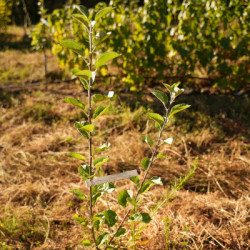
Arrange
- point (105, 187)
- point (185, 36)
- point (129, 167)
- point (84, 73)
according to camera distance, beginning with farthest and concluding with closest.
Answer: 1. point (185, 36)
2. point (129, 167)
3. point (105, 187)
4. point (84, 73)

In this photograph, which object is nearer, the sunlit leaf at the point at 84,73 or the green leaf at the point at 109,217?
the sunlit leaf at the point at 84,73

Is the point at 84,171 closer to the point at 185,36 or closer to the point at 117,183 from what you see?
the point at 117,183

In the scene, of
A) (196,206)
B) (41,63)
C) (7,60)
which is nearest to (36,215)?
(196,206)

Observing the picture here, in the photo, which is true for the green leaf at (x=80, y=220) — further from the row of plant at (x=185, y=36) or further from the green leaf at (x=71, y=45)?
the row of plant at (x=185, y=36)

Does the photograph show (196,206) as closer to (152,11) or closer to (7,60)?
(152,11)

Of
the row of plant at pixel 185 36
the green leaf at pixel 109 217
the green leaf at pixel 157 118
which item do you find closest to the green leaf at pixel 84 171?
the green leaf at pixel 109 217

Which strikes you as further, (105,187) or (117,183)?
(117,183)

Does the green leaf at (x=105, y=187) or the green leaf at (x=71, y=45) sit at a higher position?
the green leaf at (x=71, y=45)

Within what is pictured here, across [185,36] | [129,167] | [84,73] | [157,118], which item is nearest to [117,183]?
[129,167]

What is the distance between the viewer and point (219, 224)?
1406mm

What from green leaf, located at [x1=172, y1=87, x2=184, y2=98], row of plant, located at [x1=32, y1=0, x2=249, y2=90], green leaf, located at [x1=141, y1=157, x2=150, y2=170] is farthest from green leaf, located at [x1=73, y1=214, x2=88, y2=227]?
row of plant, located at [x1=32, y1=0, x2=249, y2=90]

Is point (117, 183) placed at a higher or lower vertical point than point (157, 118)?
lower

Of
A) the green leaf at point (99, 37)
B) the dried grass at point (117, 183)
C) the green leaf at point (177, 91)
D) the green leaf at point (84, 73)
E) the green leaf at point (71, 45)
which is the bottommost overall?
the dried grass at point (117, 183)

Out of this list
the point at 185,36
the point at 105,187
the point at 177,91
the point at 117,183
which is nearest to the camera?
the point at 177,91
